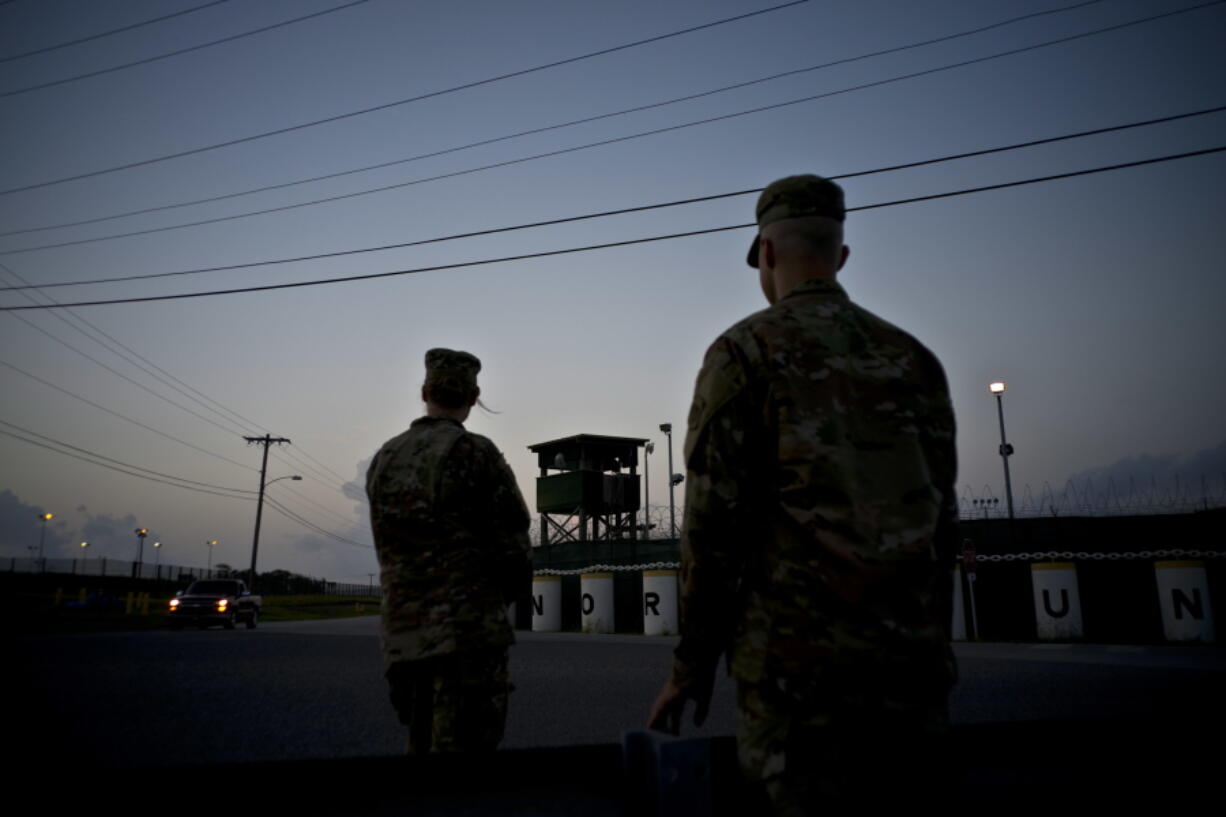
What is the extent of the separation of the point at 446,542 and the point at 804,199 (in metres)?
1.84

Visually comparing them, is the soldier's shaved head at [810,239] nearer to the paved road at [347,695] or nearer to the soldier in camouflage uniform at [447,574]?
the paved road at [347,695]

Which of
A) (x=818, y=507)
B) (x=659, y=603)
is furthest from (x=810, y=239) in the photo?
(x=659, y=603)

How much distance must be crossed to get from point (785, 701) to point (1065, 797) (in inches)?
22.4

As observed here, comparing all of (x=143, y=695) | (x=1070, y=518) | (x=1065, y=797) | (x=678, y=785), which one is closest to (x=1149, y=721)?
(x=1065, y=797)

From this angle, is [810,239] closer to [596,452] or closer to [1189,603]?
[1189,603]

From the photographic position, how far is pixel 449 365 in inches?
127

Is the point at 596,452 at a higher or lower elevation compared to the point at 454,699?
higher

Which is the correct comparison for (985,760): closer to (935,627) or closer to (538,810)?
(935,627)

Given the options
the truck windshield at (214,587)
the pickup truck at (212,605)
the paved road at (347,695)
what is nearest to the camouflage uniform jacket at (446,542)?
the paved road at (347,695)

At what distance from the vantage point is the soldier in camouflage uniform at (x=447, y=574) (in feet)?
9.17

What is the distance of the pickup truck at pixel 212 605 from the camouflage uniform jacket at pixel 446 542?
24.6 m

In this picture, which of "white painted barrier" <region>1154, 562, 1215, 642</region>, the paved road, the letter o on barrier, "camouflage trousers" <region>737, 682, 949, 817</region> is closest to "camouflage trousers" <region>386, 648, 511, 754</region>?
"camouflage trousers" <region>737, 682, 949, 817</region>

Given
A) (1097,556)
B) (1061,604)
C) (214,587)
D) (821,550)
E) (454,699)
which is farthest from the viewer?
(214,587)

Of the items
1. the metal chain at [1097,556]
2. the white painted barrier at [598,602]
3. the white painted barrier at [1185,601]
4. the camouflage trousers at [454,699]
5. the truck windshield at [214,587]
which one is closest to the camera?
the camouflage trousers at [454,699]
